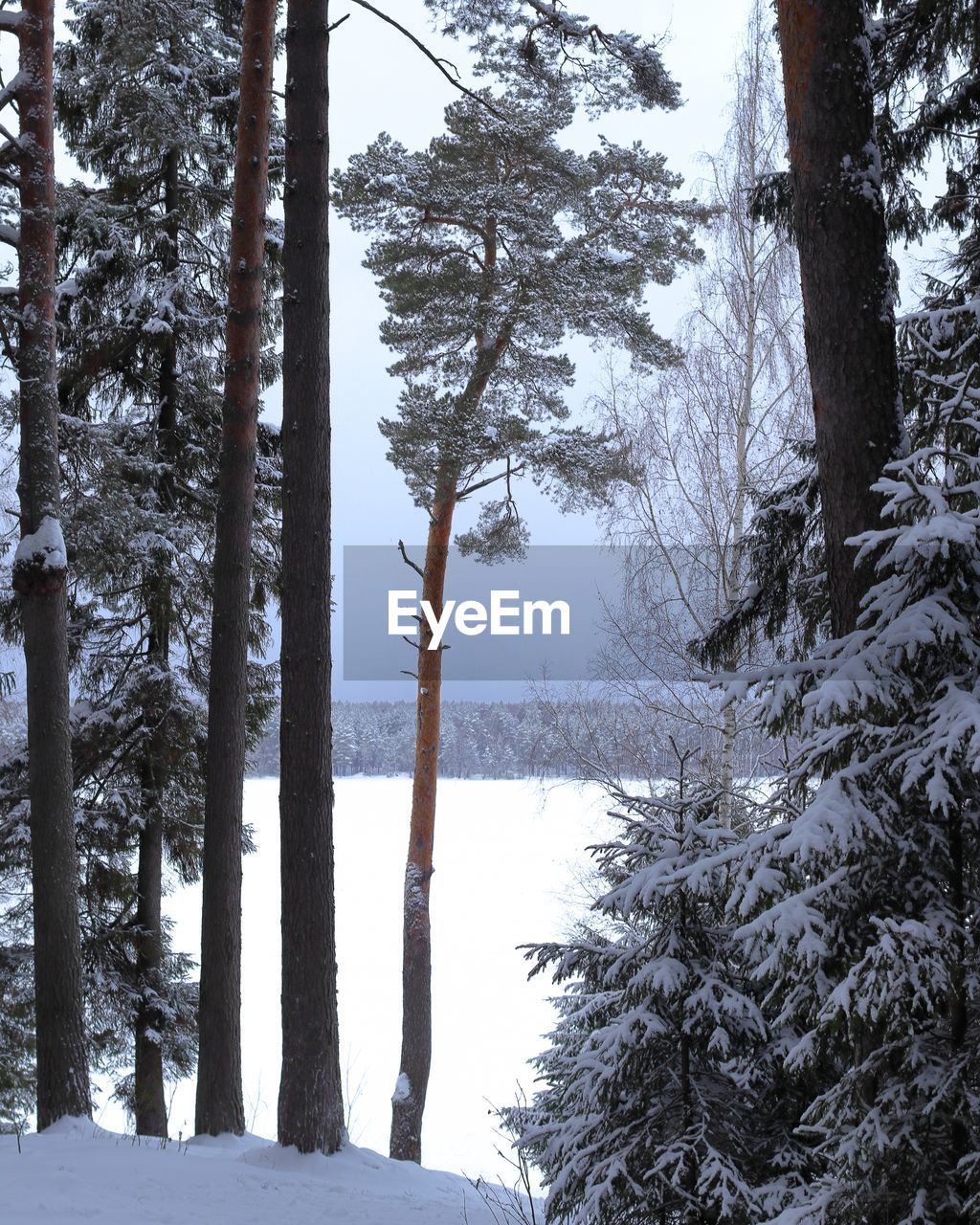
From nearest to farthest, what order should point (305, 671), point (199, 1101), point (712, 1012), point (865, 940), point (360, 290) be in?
point (865, 940), point (712, 1012), point (305, 671), point (199, 1101), point (360, 290)

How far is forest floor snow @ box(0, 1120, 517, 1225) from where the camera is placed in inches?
159

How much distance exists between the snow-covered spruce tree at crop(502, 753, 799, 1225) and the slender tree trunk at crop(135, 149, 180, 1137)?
18.6ft

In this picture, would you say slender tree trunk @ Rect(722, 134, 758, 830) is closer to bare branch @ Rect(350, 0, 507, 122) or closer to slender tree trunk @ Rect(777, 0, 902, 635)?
bare branch @ Rect(350, 0, 507, 122)

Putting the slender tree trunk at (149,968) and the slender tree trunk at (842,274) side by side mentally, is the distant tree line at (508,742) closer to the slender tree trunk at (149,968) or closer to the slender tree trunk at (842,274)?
the slender tree trunk at (149,968)

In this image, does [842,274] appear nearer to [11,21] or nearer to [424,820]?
[11,21]

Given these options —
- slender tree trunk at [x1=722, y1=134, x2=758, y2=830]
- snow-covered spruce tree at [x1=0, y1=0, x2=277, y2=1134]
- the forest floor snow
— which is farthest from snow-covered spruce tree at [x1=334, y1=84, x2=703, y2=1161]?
the forest floor snow

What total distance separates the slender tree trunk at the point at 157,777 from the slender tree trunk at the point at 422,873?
234 cm

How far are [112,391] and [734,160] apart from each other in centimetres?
679

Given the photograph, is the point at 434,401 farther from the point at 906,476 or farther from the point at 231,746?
the point at 906,476

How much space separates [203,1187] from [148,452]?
6.03m

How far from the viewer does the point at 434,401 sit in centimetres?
1074

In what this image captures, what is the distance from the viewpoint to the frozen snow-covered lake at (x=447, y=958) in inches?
607

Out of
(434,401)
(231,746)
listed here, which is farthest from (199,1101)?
(434,401)
